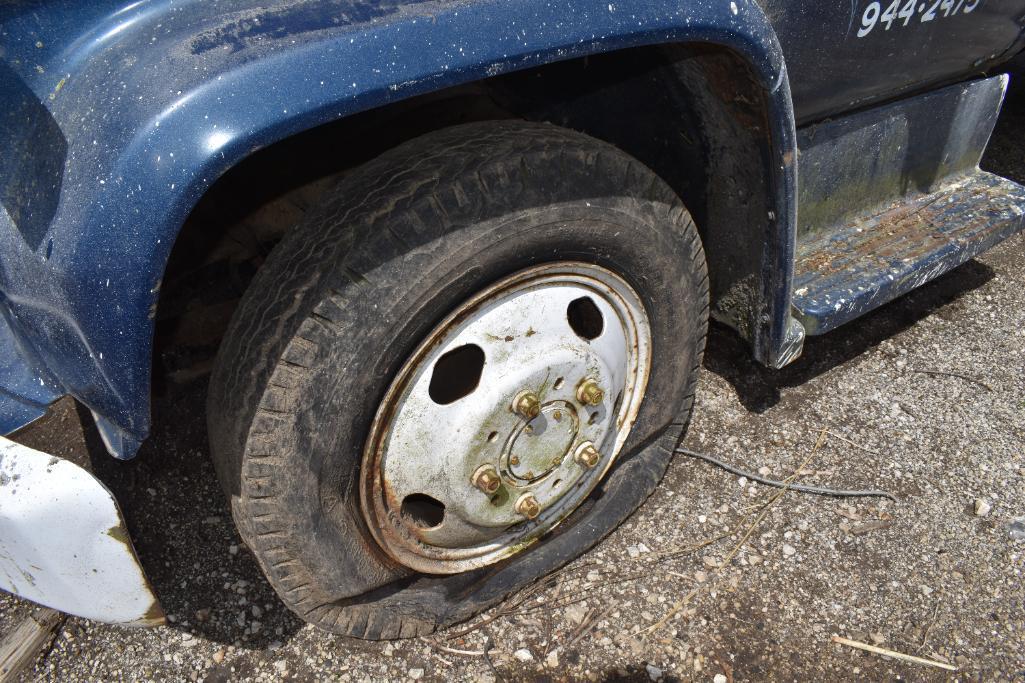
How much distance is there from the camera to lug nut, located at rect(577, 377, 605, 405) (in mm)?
1586

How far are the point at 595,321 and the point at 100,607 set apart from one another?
1.04 meters

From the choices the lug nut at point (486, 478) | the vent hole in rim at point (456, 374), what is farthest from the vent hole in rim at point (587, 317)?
the lug nut at point (486, 478)

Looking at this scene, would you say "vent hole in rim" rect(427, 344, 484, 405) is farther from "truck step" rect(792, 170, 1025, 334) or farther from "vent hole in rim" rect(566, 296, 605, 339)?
"truck step" rect(792, 170, 1025, 334)

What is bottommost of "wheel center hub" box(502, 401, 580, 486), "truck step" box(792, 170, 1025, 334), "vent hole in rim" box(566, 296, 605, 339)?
"truck step" box(792, 170, 1025, 334)

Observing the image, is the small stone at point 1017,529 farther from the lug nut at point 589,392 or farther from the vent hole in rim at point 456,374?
the vent hole in rim at point 456,374

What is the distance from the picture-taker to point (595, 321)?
1.65m

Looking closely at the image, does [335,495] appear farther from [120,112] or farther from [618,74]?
[618,74]

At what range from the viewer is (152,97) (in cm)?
100

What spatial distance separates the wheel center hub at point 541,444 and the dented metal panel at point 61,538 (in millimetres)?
683

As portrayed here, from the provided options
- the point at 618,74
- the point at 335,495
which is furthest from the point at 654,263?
the point at 335,495

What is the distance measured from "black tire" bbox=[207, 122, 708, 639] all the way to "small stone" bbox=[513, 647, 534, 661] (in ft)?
1.20

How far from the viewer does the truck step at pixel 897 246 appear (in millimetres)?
1931

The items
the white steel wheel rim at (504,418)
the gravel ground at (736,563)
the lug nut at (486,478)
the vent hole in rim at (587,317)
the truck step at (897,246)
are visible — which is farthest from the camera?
the truck step at (897,246)

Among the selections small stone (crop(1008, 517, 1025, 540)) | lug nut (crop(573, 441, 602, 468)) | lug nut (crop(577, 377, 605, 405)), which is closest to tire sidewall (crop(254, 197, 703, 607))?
lug nut (crop(577, 377, 605, 405))
